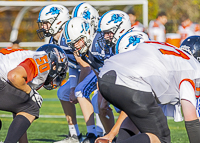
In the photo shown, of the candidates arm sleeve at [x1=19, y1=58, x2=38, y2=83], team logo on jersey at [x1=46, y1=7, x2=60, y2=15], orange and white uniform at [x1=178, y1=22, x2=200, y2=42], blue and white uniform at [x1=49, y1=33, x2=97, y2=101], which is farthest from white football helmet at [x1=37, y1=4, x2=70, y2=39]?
orange and white uniform at [x1=178, y1=22, x2=200, y2=42]

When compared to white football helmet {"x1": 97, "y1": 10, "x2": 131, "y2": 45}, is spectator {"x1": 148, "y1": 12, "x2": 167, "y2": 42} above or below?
below

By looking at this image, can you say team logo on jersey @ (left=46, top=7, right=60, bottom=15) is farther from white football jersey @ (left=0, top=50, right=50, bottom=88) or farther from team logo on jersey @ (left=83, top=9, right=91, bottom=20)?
white football jersey @ (left=0, top=50, right=50, bottom=88)

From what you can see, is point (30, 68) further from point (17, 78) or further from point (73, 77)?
point (73, 77)

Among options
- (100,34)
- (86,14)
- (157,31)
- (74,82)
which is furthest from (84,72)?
(157,31)

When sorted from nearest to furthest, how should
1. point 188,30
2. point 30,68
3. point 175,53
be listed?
point 175,53
point 30,68
point 188,30

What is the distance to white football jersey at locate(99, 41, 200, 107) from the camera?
10.4 feet

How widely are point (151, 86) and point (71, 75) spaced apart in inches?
94.0

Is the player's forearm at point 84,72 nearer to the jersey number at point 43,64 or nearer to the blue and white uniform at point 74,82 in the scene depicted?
the blue and white uniform at point 74,82

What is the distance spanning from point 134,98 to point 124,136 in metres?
0.55

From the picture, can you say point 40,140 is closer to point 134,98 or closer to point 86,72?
point 86,72

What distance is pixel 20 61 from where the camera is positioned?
3723mm

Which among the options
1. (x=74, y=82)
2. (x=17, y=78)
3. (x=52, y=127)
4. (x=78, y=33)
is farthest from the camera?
(x=52, y=127)

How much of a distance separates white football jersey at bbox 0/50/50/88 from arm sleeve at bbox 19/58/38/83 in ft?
0.12

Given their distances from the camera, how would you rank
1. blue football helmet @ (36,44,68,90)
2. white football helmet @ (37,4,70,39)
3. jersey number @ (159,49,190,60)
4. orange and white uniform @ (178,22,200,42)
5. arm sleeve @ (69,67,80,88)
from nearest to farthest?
jersey number @ (159,49,190,60) → blue football helmet @ (36,44,68,90) → arm sleeve @ (69,67,80,88) → white football helmet @ (37,4,70,39) → orange and white uniform @ (178,22,200,42)
